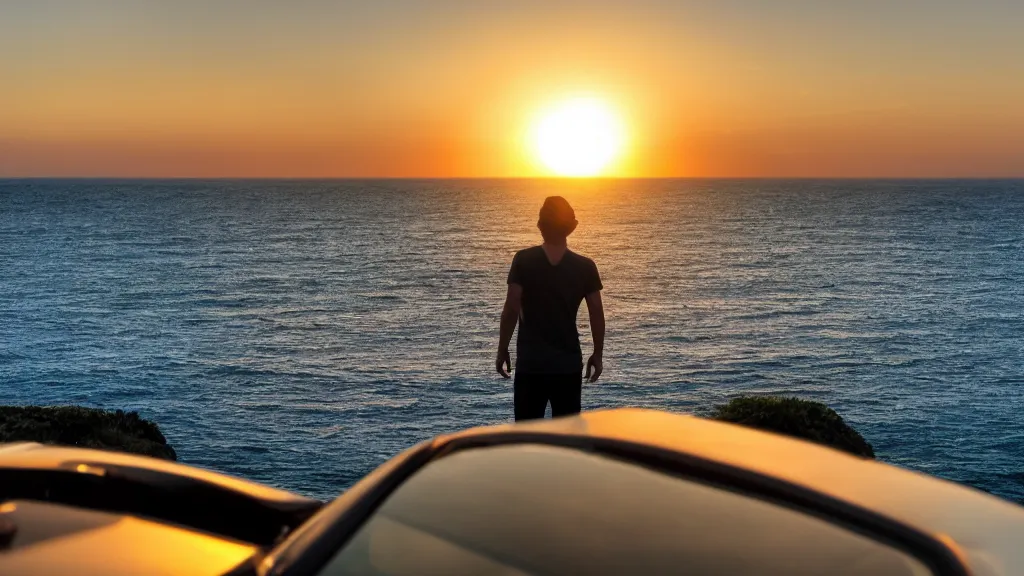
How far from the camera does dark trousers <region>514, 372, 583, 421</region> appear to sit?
759 centimetres

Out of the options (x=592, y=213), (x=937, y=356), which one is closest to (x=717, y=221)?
(x=592, y=213)

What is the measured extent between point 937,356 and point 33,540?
41795mm

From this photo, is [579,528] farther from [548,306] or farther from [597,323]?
[597,323]

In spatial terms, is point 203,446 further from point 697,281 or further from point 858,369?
point 697,281

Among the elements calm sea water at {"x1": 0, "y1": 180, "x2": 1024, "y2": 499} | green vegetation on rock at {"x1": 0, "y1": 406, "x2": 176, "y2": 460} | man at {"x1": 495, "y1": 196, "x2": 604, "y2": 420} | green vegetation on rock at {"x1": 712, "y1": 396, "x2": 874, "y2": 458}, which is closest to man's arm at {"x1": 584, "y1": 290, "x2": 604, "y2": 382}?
man at {"x1": 495, "y1": 196, "x2": 604, "y2": 420}

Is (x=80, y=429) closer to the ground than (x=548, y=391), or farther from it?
closer to the ground

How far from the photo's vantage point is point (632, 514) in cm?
181

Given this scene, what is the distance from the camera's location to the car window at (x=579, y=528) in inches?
65.2

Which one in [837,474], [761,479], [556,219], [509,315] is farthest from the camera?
[509,315]

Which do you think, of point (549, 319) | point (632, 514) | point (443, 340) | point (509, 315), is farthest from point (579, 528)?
point (443, 340)

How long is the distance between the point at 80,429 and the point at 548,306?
650cm

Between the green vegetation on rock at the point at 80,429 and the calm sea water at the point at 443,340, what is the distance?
9.44m

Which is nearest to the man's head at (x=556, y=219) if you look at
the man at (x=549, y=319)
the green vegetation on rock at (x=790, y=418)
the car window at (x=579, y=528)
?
the man at (x=549, y=319)

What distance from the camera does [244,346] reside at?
41875mm
